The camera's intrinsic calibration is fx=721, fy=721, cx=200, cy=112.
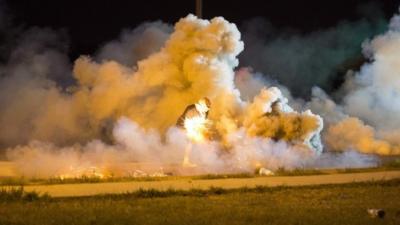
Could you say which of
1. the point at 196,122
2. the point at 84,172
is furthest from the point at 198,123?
the point at 84,172

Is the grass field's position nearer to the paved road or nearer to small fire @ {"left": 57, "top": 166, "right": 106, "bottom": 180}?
the paved road

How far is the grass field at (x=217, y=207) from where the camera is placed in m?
11.6

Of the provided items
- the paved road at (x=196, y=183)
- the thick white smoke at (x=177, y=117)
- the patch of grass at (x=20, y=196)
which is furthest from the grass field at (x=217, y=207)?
the thick white smoke at (x=177, y=117)

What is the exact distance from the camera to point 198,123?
2077 centimetres

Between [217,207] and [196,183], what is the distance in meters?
3.21

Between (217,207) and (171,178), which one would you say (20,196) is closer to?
(217,207)

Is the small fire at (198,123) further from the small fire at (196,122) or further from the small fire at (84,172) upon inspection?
the small fire at (84,172)

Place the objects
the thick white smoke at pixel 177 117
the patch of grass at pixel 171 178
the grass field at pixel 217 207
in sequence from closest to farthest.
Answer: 1. the grass field at pixel 217 207
2. the patch of grass at pixel 171 178
3. the thick white smoke at pixel 177 117

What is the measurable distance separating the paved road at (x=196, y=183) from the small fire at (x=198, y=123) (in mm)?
4049

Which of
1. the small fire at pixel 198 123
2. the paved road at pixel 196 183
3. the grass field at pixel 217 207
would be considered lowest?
the grass field at pixel 217 207

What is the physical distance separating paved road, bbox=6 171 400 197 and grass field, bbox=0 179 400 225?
70 cm

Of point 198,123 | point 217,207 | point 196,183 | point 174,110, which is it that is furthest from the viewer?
point 174,110

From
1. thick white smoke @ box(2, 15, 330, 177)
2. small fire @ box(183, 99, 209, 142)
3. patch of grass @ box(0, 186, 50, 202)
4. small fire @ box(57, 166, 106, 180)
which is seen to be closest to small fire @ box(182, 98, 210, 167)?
small fire @ box(183, 99, 209, 142)

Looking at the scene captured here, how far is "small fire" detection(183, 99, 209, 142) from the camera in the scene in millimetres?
20672
